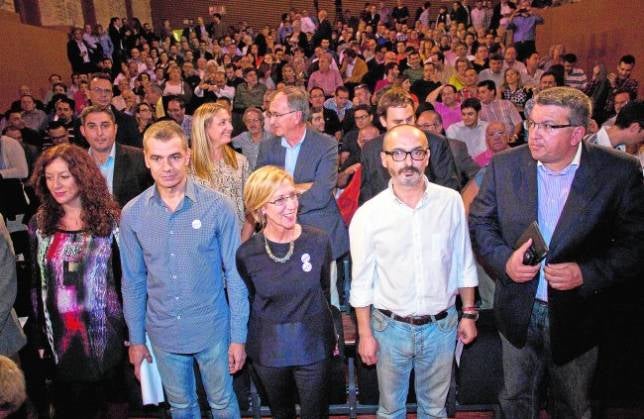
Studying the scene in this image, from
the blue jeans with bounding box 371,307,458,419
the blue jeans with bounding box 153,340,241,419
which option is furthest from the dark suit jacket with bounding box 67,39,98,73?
the blue jeans with bounding box 371,307,458,419

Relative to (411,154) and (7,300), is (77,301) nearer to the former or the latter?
(7,300)

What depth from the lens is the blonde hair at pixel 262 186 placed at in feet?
7.25

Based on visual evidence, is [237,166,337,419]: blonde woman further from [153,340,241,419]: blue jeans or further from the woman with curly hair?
the woman with curly hair

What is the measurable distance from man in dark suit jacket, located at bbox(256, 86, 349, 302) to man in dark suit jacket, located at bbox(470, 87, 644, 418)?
1.02 m

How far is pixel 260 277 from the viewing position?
7.33 ft

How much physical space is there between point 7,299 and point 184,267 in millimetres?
770

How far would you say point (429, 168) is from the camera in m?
3.25

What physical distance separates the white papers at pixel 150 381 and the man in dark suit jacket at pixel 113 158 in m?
1.22

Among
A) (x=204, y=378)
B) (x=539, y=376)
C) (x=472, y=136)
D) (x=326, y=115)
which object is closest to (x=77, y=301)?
(x=204, y=378)

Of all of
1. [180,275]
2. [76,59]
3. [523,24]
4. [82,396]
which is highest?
[76,59]

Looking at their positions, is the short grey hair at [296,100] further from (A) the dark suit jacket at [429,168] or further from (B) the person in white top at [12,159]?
(B) the person in white top at [12,159]

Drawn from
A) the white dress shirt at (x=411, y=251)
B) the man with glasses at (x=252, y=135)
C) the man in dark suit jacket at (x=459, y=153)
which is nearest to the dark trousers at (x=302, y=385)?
the white dress shirt at (x=411, y=251)

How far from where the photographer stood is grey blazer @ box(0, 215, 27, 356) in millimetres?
2258

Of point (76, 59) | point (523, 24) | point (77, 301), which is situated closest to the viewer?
point (77, 301)
